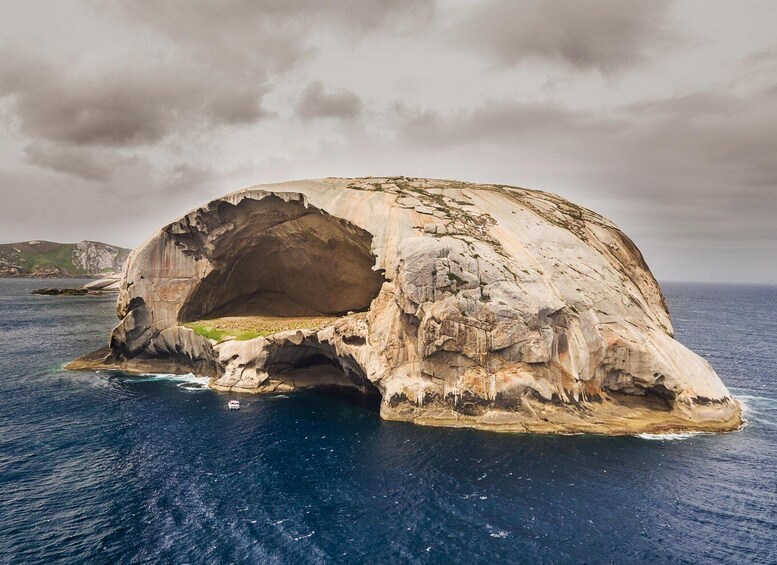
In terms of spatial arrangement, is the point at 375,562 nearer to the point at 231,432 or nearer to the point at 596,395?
the point at 231,432

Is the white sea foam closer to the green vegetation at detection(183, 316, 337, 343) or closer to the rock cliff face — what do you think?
the rock cliff face

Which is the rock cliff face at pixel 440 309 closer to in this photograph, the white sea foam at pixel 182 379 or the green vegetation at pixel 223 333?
the green vegetation at pixel 223 333

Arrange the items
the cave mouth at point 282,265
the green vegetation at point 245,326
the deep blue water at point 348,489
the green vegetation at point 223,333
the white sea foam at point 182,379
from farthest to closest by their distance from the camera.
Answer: the cave mouth at point 282,265 → the green vegetation at point 223,333 → the green vegetation at point 245,326 → the white sea foam at point 182,379 → the deep blue water at point 348,489

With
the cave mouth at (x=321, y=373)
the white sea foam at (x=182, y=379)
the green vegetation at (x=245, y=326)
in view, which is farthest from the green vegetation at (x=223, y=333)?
the white sea foam at (x=182, y=379)

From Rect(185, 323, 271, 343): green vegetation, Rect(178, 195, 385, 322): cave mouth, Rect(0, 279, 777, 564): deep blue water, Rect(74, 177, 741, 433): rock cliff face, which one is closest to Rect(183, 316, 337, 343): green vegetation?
Rect(185, 323, 271, 343): green vegetation

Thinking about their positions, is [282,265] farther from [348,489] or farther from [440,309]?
[348,489]

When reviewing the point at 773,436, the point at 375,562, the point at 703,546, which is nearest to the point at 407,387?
the point at 375,562
